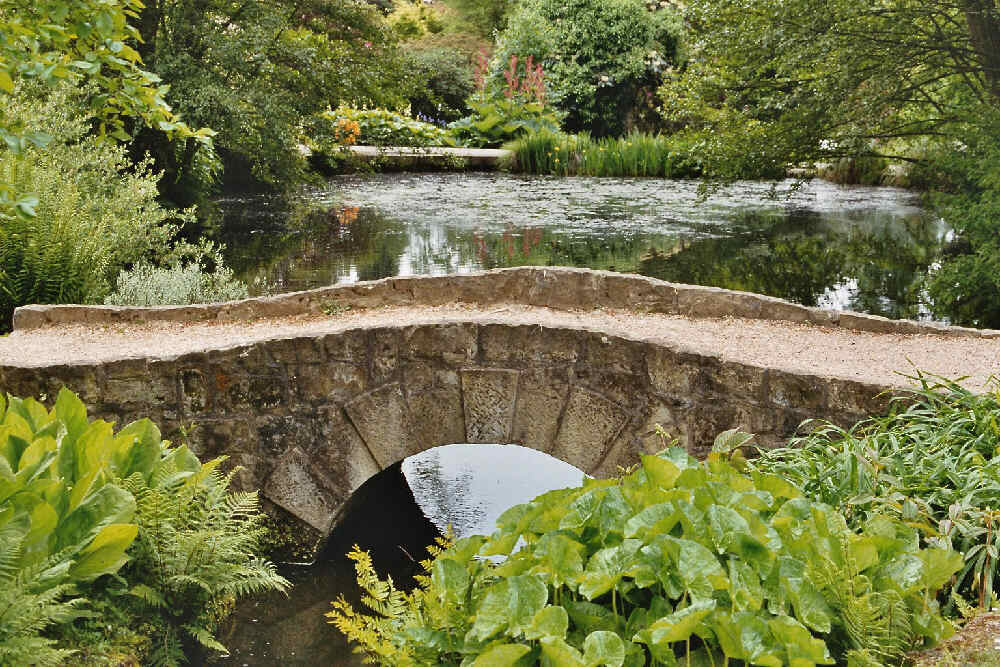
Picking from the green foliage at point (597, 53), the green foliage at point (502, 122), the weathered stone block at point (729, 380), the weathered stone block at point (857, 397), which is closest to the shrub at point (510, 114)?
the green foliage at point (502, 122)

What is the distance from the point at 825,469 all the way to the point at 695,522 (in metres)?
1.12

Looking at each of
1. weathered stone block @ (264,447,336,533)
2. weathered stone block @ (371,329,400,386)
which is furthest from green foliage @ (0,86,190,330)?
weathered stone block @ (371,329,400,386)

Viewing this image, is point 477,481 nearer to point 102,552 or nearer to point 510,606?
point 102,552

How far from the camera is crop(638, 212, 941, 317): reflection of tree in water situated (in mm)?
7641

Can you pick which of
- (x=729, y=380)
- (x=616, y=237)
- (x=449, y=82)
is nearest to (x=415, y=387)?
(x=729, y=380)

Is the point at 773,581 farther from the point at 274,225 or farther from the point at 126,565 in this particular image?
the point at 274,225

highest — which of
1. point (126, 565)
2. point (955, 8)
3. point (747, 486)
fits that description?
point (955, 8)

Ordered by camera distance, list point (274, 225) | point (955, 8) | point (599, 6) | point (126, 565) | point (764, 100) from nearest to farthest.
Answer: point (126, 565), point (955, 8), point (764, 100), point (274, 225), point (599, 6)

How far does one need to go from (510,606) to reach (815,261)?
759 centimetres

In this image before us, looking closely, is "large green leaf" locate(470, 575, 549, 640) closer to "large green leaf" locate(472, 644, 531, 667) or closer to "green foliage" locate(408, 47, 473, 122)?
"large green leaf" locate(472, 644, 531, 667)

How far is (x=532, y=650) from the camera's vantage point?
1481mm

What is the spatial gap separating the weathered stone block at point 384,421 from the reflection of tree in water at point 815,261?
4037 millimetres

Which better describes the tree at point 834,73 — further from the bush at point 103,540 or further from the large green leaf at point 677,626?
the large green leaf at point 677,626

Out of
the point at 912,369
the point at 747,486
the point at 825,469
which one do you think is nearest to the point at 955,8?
the point at 912,369
